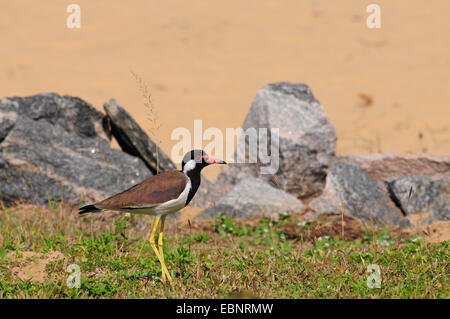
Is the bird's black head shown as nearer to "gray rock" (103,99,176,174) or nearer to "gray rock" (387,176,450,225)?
"gray rock" (103,99,176,174)

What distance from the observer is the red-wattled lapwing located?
5363mm

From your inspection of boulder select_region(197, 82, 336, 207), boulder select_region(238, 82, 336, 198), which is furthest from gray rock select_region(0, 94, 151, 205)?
boulder select_region(238, 82, 336, 198)

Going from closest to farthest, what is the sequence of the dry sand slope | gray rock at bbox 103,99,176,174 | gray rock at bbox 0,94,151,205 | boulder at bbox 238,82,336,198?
gray rock at bbox 0,94,151,205 → gray rock at bbox 103,99,176,174 → boulder at bbox 238,82,336,198 → the dry sand slope

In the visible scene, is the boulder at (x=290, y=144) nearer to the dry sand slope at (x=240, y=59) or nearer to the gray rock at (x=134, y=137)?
the gray rock at (x=134, y=137)

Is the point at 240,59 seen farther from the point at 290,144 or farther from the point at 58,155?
the point at 58,155

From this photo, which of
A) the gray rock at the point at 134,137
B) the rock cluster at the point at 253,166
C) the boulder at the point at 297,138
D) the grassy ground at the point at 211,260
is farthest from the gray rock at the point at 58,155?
the boulder at the point at 297,138

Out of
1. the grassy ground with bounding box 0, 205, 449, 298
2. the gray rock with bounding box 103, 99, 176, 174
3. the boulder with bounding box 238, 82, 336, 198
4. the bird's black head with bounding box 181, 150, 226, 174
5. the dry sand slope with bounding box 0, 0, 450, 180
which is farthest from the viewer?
the dry sand slope with bounding box 0, 0, 450, 180

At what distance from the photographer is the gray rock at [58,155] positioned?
8.63 m

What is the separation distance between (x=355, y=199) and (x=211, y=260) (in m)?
3.12

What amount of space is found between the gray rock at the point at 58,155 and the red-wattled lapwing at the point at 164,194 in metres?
3.11

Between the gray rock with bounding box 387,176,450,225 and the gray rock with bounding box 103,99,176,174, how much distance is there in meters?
3.05

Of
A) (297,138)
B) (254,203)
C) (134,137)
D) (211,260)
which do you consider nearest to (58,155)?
(134,137)

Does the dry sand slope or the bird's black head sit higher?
the dry sand slope
